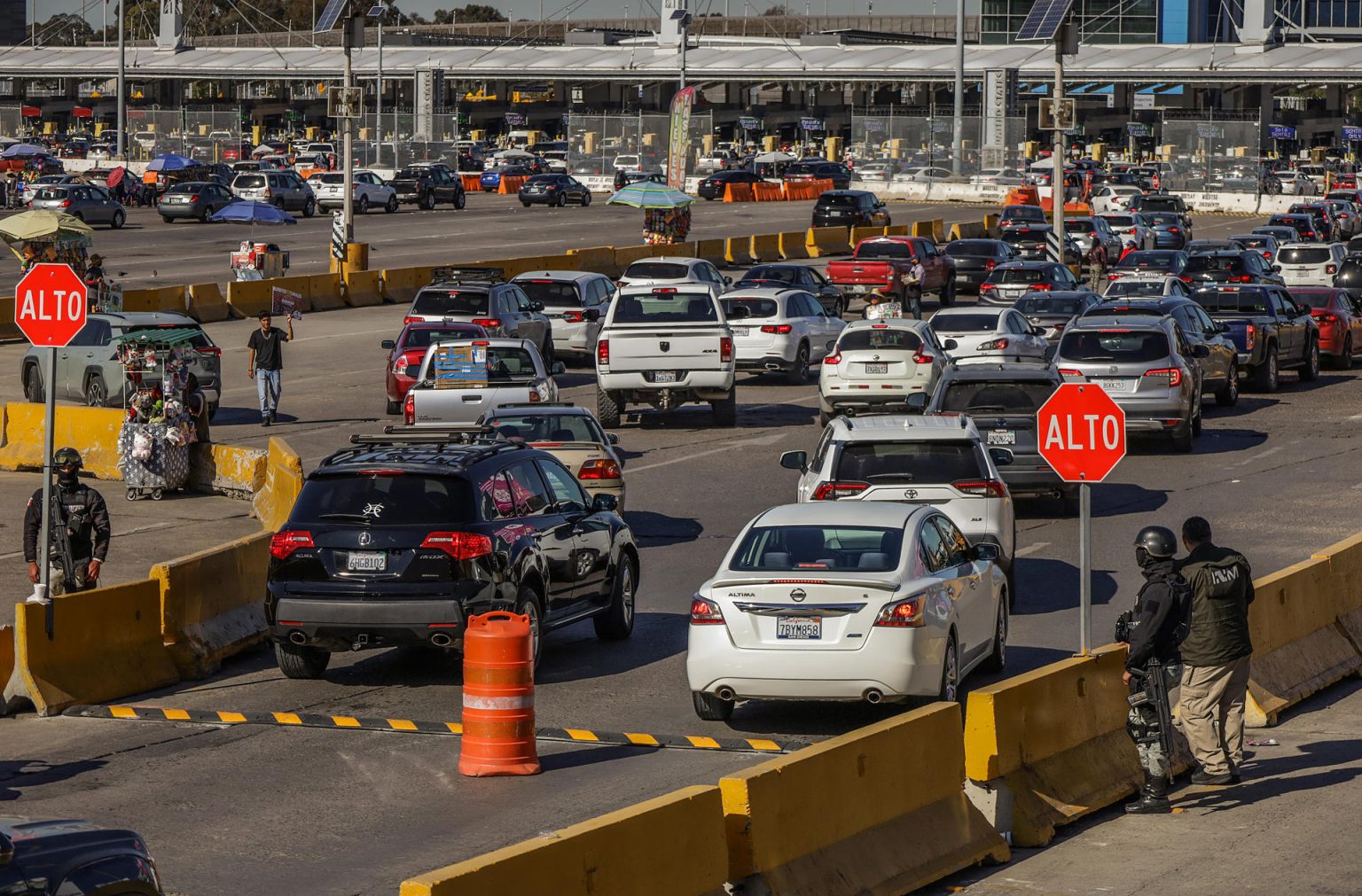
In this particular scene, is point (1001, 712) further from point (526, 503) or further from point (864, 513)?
point (526, 503)

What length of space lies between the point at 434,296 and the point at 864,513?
21.2 metres

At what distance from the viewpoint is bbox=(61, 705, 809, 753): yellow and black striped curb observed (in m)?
12.9

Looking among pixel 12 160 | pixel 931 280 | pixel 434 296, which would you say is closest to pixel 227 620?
pixel 434 296

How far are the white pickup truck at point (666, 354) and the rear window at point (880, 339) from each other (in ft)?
5.58

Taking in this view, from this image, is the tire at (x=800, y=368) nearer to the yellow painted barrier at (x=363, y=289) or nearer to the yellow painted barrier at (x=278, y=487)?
the yellow painted barrier at (x=278, y=487)

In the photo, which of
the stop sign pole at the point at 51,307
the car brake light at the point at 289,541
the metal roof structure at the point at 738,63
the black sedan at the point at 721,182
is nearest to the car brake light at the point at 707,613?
the car brake light at the point at 289,541

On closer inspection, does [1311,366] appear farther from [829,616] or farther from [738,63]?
[738,63]

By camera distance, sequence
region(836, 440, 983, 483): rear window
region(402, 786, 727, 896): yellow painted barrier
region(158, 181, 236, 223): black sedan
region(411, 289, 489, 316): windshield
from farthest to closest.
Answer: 1. region(158, 181, 236, 223): black sedan
2. region(411, 289, 489, 316): windshield
3. region(836, 440, 983, 483): rear window
4. region(402, 786, 727, 896): yellow painted barrier

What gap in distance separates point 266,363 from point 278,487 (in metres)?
8.01

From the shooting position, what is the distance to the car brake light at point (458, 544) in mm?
14211

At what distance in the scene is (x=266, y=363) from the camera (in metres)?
29.3

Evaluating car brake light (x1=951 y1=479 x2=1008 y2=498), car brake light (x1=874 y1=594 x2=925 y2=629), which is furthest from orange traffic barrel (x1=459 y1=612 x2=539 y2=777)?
car brake light (x1=951 y1=479 x2=1008 y2=498)

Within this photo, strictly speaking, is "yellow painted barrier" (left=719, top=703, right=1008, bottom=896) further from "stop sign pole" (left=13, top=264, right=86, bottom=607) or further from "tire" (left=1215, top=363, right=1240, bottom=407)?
"tire" (left=1215, top=363, right=1240, bottom=407)

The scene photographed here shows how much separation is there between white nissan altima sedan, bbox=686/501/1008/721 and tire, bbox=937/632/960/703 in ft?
0.04
